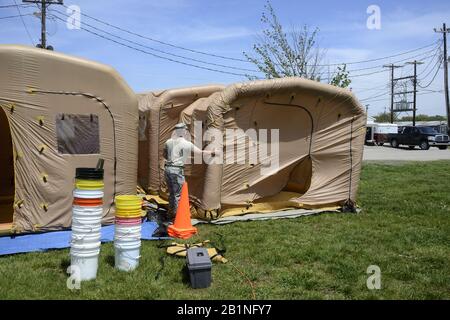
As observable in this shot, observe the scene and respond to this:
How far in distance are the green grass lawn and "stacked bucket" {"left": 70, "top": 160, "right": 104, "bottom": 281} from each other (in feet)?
0.73

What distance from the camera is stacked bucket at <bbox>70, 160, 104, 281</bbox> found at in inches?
197

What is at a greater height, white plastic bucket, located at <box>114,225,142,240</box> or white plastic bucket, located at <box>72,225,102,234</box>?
white plastic bucket, located at <box>72,225,102,234</box>

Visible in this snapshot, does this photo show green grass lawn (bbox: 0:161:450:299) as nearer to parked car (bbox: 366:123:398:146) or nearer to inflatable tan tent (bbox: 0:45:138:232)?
inflatable tan tent (bbox: 0:45:138:232)

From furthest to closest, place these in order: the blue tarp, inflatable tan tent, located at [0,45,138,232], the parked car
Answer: the parked car
inflatable tan tent, located at [0,45,138,232]
the blue tarp

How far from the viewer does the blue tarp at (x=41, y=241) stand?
6.28 m

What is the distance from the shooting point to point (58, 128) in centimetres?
724

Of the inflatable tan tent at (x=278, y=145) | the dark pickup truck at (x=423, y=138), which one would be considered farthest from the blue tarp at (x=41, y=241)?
the dark pickup truck at (x=423, y=138)

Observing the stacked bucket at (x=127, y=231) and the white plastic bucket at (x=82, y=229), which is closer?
the white plastic bucket at (x=82, y=229)

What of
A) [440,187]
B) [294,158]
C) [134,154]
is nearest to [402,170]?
[440,187]

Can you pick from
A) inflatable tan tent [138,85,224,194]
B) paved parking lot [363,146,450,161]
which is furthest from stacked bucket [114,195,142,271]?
paved parking lot [363,146,450,161]

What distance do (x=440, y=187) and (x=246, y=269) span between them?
29.5 feet

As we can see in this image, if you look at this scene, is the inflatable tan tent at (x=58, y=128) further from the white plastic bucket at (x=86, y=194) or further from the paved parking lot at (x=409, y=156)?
the paved parking lot at (x=409, y=156)

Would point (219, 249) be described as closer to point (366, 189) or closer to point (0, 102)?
point (0, 102)
